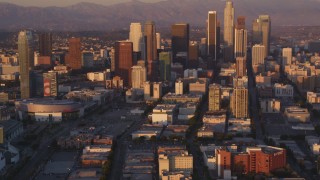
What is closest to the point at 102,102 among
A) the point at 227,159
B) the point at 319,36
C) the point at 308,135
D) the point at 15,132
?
the point at 15,132

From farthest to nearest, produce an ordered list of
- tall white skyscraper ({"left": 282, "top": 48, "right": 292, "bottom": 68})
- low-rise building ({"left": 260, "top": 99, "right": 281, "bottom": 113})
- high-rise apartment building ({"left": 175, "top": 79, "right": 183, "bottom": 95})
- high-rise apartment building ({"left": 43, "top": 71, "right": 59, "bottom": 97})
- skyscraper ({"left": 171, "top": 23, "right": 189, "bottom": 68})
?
tall white skyscraper ({"left": 282, "top": 48, "right": 292, "bottom": 68}) → skyscraper ({"left": 171, "top": 23, "right": 189, "bottom": 68}) → high-rise apartment building ({"left": 175, "top": 79, "right": 183, "bottom": 95}) → high-rise apartment building ({"left": 43, "top": 71, "right": 59, "bottom": 97}) → low-rise building ({"left": 260, "top": 99, "right": 281, "bottom": 113})

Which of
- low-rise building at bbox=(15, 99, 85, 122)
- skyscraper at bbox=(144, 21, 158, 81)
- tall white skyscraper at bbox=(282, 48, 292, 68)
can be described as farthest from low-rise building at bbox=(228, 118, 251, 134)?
tall white skyscraper at bbox=(282, 48, 292, 68)


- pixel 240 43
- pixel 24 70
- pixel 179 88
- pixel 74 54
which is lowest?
pixel 179 88

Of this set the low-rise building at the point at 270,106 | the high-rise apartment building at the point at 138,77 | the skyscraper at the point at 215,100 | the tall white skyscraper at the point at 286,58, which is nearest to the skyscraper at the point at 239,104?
the skyscraper at the point at 215,100

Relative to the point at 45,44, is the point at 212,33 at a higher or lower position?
higher

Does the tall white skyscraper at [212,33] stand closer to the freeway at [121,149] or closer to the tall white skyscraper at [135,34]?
the tall white skyscraper at [135,34]

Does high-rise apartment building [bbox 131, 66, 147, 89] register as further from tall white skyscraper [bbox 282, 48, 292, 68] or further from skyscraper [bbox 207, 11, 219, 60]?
tall white skyscraper [bbox 282, 48, 292, 68]

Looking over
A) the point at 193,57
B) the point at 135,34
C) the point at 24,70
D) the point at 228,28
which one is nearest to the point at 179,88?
the point at 24,70

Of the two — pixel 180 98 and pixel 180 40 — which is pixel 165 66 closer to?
pixel 180 40
